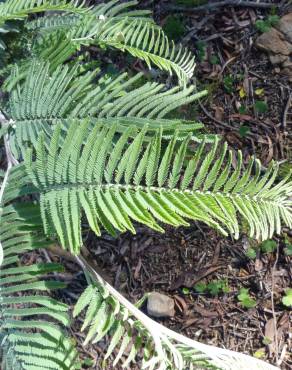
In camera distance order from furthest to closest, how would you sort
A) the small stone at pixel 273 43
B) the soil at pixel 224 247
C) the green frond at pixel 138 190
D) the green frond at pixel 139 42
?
the small stone at pixel 273 43, the soil at pixel 224 247, the green frond at pixel 139 42, the green frond at pixel 138 190

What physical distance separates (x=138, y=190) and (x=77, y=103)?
440 millimetres

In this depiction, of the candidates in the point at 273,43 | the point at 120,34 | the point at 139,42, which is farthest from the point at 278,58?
the point at 120,34

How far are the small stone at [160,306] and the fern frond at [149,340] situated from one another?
21.5 inches

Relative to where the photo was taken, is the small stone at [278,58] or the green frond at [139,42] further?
the small stone at [278,58]

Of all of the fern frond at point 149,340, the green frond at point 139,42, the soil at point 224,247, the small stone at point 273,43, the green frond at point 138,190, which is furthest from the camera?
the small stone at point 273,43

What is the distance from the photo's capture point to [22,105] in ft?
4.96

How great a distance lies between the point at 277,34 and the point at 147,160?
1.28 meters

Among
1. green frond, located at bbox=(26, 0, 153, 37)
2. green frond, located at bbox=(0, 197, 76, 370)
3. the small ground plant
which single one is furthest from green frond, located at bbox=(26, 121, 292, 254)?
green frond, located at bbox=(26, 0, 153, 37)

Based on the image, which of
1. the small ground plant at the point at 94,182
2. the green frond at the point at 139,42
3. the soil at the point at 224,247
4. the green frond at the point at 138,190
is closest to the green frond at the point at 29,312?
the small ground plant at the point at 94,182

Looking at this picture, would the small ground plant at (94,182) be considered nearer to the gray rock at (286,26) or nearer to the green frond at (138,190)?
the green frond at (138,190)

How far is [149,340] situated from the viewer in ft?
4.59

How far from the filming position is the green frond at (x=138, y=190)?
1111 mm

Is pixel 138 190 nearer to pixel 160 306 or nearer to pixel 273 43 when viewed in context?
pixel 160 306

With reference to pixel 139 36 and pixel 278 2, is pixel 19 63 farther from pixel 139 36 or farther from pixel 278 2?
pixel 278 2
